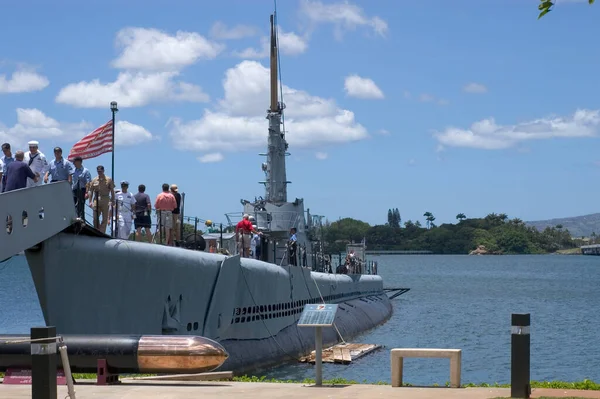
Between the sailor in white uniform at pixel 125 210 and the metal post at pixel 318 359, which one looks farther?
the sailor in white uniform at pixel 125 210

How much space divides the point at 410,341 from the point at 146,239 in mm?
19366

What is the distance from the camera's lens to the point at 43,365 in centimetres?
1017

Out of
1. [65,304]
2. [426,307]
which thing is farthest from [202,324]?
[426,307]

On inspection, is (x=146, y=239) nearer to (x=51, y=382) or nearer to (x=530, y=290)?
(x=51, y=382)

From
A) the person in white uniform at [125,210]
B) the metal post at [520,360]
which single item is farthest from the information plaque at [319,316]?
the person in white uniform at [125,210]

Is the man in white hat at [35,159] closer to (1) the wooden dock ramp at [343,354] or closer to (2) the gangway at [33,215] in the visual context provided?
(2) the gangway at [33,215]

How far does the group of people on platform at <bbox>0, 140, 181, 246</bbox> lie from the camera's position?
16.9m

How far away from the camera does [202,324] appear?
22.3 metres

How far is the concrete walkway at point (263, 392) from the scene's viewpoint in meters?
11.7

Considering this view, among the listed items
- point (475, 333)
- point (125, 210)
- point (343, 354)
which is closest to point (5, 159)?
point (125, 210)

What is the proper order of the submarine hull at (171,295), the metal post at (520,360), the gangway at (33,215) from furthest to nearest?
1. the submarine hull at (171,295)
2. the gangway at (33,215)
3. the metal post at (520,360)

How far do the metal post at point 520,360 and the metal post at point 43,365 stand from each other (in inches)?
216

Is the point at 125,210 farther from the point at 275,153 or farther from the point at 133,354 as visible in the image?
the point at 275,153

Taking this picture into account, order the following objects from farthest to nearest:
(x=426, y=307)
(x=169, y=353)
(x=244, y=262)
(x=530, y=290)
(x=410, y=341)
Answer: (x=530, y=290), (x=426, y=307), (x=410, y=341), (x=244, y=262), (x=169, y=353)
